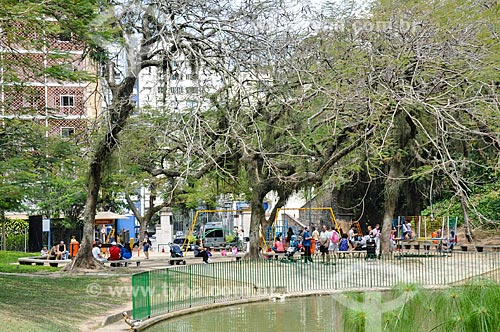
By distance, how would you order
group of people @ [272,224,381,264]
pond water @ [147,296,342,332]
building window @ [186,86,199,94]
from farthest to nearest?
group of people @ [272,224,381,264] → building window @ [186,86,199,94] → pond water @ [147,296,342,332]

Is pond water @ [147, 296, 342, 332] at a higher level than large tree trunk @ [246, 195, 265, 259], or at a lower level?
lower

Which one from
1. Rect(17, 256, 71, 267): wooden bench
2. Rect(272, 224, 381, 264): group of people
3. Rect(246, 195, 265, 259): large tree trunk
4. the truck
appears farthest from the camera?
the truck

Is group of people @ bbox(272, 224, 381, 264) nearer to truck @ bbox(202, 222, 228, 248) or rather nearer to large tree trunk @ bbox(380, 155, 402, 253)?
large tree trunk @ bbox(380, 155, 402, 253)

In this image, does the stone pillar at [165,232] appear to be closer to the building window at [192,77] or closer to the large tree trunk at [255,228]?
the large tree trunk at [255,228]

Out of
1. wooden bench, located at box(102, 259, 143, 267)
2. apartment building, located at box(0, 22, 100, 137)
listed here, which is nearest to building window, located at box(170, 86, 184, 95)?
apartment building, located at box(0, 22, 100, 137)

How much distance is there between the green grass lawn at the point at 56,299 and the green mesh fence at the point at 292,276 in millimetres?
1612

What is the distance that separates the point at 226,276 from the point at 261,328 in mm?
4516

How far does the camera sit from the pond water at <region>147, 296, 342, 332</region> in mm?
16438

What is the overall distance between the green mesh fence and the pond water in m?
0.58

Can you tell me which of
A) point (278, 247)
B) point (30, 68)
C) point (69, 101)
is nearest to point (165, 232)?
point (69, 101)

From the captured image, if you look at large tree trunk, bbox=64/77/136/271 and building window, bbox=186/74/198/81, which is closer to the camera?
building window, bbox=186/74/198/81

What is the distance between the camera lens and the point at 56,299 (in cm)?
1869

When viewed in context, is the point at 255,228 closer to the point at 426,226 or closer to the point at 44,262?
the point at 44,262

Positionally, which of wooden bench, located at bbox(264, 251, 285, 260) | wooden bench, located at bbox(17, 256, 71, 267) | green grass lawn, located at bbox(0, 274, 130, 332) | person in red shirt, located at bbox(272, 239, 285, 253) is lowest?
green grass lawn, located at bbox(0, 274, 130, 332)
